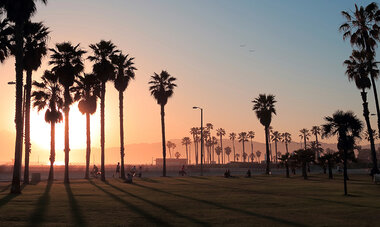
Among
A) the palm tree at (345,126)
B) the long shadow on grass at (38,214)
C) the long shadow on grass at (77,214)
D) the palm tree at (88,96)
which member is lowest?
the long shadow on grass at (77,214)

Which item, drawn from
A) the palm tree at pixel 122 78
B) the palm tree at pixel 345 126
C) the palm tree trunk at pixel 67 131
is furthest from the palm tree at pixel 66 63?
the palm tree at pixel 345 126

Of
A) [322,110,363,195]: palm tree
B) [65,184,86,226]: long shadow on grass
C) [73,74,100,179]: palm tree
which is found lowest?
[65,184,86,226]: long shadow on grass

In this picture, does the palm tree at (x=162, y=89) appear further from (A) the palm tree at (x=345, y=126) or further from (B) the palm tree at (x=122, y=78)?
(A) the palm tree at (x=345, y=126)

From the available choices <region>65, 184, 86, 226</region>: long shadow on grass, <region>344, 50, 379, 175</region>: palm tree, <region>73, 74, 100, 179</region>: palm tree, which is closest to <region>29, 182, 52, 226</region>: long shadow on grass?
<region>65, 184, 86, 226</region>: long shadow on grass

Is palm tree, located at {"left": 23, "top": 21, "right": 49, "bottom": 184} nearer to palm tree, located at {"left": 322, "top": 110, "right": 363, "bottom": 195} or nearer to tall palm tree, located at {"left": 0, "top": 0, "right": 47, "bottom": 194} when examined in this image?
tall palm tree, located at {"left": 0, "top": 0, "right": 47, "bottom": 194}

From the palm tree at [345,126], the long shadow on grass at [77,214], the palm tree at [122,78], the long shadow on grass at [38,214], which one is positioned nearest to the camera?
the long shadow on grass at [38,214]

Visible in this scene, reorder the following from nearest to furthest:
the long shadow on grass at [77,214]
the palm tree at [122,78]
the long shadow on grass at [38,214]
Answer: the long shadow on grass at [38,214] → the long shadow on grass at [77,214] → the palm tree at [122,78]

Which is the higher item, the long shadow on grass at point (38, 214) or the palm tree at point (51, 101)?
the palm tree at point (51, 101)

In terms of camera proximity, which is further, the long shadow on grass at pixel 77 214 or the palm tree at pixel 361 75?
the palm tree at pixel 361 75

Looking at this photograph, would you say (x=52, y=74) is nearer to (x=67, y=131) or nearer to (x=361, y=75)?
(x=67, y=131)

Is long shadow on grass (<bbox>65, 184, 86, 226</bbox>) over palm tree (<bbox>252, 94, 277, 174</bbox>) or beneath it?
beneath

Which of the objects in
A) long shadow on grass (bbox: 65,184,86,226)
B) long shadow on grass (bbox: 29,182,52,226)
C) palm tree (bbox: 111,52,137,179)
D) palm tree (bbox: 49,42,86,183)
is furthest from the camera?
palm tree (bbox: 111,52,137,179)

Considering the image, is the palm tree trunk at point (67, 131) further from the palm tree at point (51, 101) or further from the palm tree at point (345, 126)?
the palm tree at point (345, 126)

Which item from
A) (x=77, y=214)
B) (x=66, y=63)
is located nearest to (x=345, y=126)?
(x=77, y=214)
